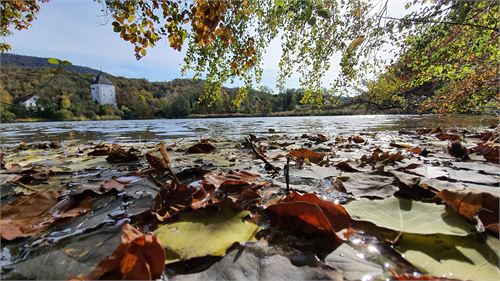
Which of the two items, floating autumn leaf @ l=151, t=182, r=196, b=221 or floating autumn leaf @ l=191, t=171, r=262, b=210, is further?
floating autumn leaf @ l=191, t=171, r=262, b=210

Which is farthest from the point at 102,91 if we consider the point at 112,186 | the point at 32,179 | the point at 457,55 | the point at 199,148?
the point at 112,186

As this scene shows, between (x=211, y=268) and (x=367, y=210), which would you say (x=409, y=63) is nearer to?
(x=367, y=210)

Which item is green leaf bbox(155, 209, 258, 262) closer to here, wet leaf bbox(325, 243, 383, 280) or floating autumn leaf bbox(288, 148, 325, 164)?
wet leaf bbox(325, 243, 383, 280)

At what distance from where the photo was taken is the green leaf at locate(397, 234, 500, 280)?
2.15 ft

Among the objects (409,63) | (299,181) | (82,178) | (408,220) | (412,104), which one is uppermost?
(409,63)

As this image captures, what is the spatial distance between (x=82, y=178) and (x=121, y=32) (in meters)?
1.33

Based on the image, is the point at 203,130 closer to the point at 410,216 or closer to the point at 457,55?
the point at 457,55

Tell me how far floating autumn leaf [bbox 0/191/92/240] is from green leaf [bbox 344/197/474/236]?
1200 mm

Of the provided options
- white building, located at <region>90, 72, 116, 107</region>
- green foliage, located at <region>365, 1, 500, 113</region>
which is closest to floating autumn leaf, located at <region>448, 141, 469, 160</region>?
Result: green foliage, located at <region>365, 1, 500, 113</region>

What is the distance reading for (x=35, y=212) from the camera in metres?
1.18

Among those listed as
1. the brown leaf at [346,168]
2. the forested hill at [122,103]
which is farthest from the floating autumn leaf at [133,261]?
the forested hill at [122,103]

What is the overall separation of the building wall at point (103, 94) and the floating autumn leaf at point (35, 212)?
117 metres

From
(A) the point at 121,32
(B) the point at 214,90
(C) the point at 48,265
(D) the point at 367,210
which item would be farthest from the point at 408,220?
(B) the point at 214,90

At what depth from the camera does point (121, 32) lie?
7.86 ft
